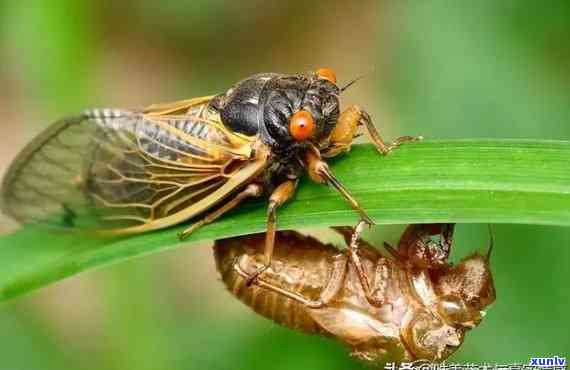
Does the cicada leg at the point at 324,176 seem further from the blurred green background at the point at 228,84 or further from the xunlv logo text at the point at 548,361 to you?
the xunlv logo text at the point at 548,361

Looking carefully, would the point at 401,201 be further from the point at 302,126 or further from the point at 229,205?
the point at 229,205

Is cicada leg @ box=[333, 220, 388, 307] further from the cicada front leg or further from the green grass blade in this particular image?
the cicada front leg

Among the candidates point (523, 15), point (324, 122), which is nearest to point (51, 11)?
point (324, 122)

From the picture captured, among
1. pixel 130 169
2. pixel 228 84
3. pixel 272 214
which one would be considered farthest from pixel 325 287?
pixel 228 84

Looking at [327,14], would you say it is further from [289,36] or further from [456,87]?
[456,87]

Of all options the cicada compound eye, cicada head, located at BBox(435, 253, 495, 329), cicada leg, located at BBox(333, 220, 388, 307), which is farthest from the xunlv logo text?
the cicada compound eye
